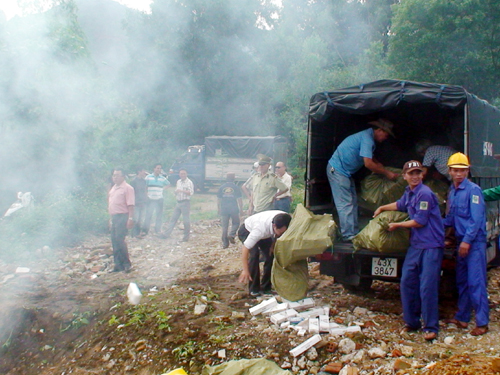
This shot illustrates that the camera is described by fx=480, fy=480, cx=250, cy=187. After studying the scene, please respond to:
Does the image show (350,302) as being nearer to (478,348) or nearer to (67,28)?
(478,348)

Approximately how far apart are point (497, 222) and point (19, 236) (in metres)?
6.85

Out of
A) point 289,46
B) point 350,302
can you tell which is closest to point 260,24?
point 289,46

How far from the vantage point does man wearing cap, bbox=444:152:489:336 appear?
12.9 ft

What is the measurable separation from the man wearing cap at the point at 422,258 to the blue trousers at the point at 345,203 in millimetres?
909

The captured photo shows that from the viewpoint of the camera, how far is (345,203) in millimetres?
5008

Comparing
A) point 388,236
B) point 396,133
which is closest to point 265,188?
point 396,133

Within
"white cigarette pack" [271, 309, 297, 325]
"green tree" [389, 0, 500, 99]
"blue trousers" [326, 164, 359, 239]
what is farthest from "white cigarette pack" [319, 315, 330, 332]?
"green tree" [389, 0, 500, 99]

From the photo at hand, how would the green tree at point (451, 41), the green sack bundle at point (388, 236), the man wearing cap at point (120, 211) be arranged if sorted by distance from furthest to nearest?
the green tree at point (451, 41) → the man wearing cap at point (120, 211) → the green sack bundle at point (388, 236)

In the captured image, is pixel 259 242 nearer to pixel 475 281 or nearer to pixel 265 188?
pixel 475 281

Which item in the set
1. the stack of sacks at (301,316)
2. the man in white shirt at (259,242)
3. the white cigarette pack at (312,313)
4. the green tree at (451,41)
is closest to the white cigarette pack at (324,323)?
the stack of sacks at (301,316)

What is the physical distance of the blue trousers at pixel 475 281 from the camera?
393cm

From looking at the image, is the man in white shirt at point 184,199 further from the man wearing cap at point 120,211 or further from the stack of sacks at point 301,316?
the stack of sacks at point 301,316

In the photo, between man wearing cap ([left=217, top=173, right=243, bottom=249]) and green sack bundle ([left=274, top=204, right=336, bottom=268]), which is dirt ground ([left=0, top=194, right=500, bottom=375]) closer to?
green sack bundle ([left=274, top=204, right=336, bottom=268])

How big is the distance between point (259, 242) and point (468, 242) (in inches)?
81.8
